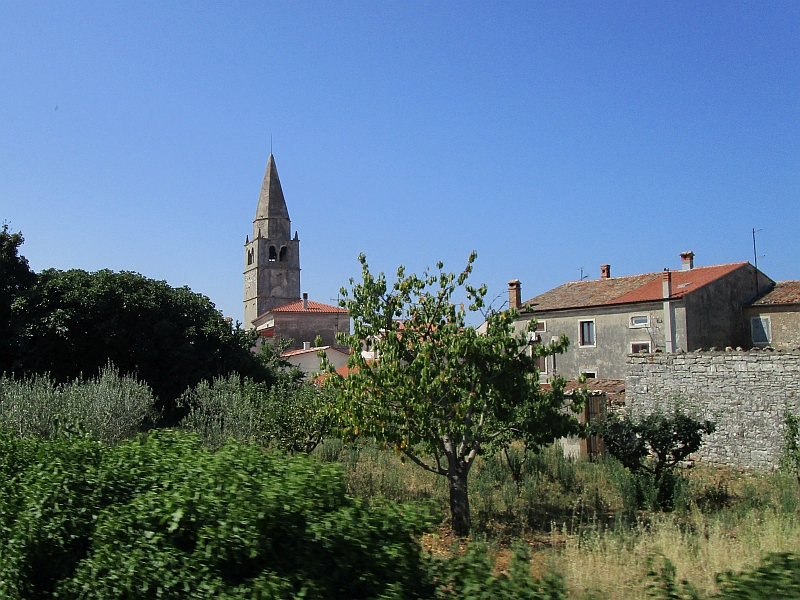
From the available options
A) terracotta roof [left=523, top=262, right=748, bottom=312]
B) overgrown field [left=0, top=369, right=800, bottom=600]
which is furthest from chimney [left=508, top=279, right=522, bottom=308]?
overgrown field [left=0, top=369, right=800, bottom=600]

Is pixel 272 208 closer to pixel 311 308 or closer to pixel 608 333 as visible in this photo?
pixel 311 308

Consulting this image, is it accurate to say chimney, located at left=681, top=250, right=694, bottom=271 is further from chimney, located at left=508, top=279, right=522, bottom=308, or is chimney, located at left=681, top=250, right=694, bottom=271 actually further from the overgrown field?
the overgrown field

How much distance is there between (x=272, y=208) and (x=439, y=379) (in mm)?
73834

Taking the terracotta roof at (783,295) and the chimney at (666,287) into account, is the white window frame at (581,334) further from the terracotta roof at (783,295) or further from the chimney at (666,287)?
the terracotta roof at (783,295)

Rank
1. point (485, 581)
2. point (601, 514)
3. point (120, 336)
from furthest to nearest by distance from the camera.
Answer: point (120, 336)
point (601, 514)
point (485, 581)

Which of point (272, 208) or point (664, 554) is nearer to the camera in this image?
point (664, 554)

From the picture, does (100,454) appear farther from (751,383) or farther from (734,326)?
(734,326)

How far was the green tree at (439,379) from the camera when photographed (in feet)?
36.9

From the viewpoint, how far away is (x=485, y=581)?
4301 mm

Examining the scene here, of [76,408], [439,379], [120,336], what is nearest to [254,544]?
[439,379]

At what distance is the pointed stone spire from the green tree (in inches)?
2833

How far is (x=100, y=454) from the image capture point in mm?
6160

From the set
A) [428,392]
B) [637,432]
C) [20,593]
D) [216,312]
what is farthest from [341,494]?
[216,312]

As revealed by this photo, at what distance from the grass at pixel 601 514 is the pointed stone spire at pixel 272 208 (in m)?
65.0
